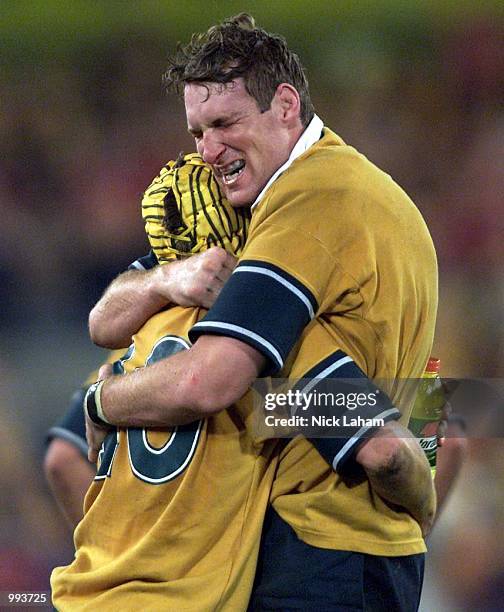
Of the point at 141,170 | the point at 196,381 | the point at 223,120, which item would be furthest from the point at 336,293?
the point at 141,170

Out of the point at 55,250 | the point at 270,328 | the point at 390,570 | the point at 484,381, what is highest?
the point at 270,328

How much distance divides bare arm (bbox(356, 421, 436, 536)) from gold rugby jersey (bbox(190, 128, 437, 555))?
0.7 inches

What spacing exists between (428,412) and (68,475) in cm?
84

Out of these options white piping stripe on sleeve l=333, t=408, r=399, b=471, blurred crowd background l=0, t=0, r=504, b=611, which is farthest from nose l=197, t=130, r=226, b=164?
blurred crowd background l=0, t=0, r=504, b=611

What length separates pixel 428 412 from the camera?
1.22 metres

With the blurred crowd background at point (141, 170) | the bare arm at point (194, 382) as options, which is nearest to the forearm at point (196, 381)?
the bare arm at point (194, 382)

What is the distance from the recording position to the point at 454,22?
1699 millimetres

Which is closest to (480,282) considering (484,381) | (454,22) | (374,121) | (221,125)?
(484,381)

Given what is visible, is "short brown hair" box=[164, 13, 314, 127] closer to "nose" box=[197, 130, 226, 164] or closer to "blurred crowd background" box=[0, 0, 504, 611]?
"nose" box=[197, 130, 226, 164]

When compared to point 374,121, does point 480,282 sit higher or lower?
lower

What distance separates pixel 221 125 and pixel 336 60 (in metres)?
0.69

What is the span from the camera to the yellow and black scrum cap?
1100 millimetres

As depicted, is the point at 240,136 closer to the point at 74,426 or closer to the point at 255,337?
the point at 255,337

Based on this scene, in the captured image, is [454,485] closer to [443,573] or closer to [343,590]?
[443,573]
